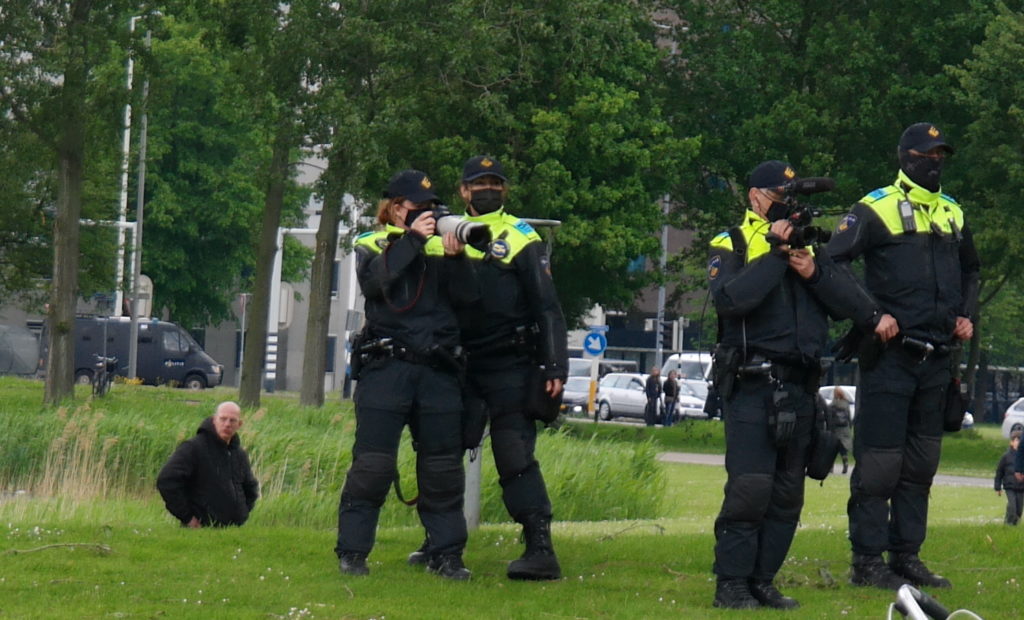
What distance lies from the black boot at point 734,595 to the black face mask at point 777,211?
1.66 metres

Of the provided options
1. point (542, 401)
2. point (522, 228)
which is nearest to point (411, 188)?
point (522, 228)

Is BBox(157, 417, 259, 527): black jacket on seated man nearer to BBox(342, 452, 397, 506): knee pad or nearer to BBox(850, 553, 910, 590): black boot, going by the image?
BBox(342, 452, 397, 506): knee pad

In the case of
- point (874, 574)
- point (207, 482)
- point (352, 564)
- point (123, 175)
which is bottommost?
point (207, 482)

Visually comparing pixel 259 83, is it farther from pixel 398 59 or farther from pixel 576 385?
pixel 576 385

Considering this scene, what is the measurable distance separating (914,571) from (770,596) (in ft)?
3.44

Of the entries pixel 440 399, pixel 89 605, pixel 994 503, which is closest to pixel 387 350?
pixel 440 399

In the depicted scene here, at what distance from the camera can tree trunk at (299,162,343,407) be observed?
29.1m

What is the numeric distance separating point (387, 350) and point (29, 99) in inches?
719

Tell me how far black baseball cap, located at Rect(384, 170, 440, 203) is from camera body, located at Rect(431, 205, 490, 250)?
0.22m

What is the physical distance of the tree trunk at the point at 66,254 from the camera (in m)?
25.8

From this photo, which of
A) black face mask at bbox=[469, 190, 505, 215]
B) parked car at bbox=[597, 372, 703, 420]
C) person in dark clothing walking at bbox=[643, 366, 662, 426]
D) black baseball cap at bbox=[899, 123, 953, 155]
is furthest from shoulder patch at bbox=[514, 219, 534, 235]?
parked car at bbox=[597, 372, 703, 420]

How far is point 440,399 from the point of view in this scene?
842 centimetres

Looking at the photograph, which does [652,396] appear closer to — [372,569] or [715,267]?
[372,569]

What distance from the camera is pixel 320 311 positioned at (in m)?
29.7
